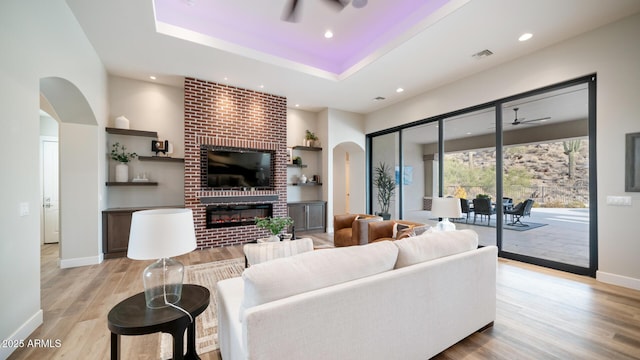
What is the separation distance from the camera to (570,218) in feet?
13.3

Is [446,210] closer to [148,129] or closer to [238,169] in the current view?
[238,169]

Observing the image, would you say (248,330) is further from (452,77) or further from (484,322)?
(452,77)

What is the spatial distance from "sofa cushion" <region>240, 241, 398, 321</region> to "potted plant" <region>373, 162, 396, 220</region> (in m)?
5.23

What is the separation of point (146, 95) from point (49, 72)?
8.83 ft

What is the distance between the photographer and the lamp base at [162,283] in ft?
4.85

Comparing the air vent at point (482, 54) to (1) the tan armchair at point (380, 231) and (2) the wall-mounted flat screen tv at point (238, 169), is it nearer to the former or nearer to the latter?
(1) the tan armchair at point (380, 231)

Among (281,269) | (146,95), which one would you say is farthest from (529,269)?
(146,95)

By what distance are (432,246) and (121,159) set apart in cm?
539

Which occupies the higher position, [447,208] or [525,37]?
[525,37]

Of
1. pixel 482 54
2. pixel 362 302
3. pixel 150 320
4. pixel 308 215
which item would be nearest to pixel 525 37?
pixel 482 54

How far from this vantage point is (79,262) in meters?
3.85

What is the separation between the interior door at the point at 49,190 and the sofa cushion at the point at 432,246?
692 centimetres

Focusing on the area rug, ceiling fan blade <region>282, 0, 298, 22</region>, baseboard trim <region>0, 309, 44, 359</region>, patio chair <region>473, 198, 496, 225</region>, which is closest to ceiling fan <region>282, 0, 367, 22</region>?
ceiling fan blade <region>282, 0, 298, 22</region>

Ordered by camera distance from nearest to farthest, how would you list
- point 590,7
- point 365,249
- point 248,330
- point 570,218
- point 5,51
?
Result: point 248,330, point 365,249, point 5,51, point 590,7, point 570,218
